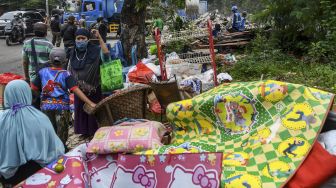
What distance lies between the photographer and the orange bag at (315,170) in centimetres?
343

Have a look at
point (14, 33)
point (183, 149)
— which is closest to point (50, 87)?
point (183, 149)

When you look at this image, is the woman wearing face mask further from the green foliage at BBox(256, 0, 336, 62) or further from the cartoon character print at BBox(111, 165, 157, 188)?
the green foliage at BBox(256, 0, 336, 62)

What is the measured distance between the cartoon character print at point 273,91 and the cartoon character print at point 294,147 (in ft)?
1.53

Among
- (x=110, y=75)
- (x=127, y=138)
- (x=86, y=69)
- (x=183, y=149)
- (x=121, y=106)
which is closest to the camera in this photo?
(x=183, y=149)

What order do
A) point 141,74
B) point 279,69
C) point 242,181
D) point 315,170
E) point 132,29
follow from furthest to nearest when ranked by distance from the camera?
point 132,29, point 279,69, point 141,74, point 242,181, point 315,170

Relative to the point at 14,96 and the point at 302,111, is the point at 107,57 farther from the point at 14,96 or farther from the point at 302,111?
the point at 302,111

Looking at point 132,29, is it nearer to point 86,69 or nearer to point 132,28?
point 132,28

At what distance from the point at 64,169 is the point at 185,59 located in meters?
4.42

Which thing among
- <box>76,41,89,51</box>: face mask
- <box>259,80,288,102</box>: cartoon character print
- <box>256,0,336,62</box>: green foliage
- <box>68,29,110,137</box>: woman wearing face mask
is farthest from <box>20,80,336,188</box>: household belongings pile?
<box>256,0,336,62</box>: green foliage

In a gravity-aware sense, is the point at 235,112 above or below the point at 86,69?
below

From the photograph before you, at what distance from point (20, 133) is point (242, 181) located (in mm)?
1900

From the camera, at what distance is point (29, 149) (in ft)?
12.1

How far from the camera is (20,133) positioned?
3.68 metres

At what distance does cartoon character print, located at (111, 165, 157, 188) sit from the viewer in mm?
3943
